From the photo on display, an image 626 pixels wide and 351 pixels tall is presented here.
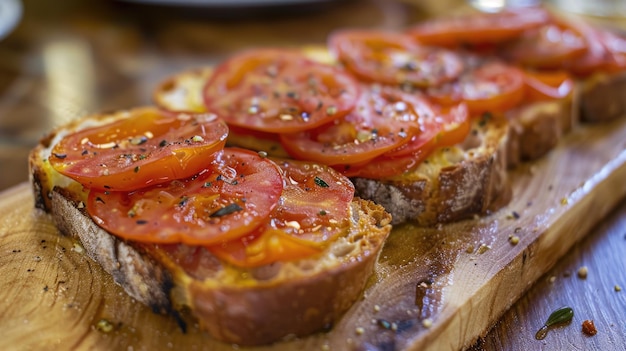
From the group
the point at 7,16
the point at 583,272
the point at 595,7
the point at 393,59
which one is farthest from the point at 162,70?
the point at 595,7

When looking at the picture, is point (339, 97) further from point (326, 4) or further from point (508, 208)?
point (326, 4)

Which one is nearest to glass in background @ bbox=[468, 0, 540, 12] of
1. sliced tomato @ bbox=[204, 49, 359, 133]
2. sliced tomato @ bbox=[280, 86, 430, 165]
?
sliced tomato @ bbox=[204, 49, 359, 133]

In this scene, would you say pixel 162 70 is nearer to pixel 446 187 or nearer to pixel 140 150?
pixel 140 150

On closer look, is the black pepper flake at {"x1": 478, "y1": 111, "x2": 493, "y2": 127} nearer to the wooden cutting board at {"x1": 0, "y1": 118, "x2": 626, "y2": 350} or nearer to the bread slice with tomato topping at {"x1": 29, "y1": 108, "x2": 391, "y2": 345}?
the wooden cutting board at {"x1": 0, "y1": 118, "x2": 626, "y2": 350}

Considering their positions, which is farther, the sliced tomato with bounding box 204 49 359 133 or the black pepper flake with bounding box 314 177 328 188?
the sliced tomato with bounding box 204 49 359 133

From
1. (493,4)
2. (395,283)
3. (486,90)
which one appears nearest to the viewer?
(395,283)

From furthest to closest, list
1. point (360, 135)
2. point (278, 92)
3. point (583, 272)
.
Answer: point (278, 92)
point (583, 272)
point (360, 135)
